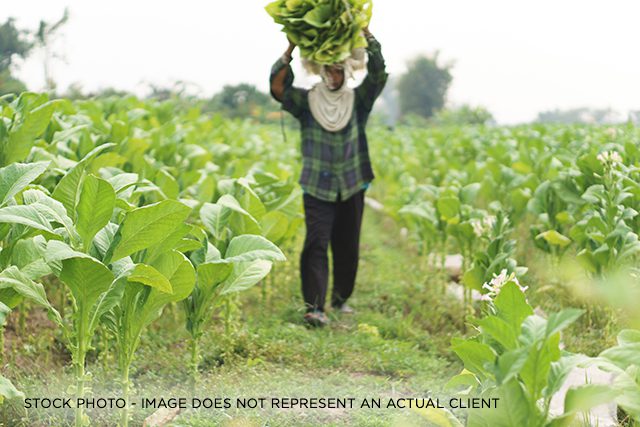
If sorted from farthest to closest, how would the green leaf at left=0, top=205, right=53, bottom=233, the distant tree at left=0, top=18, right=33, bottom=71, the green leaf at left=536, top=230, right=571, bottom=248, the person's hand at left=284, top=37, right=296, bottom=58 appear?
the distant tree at left=0, top=18, right=33, bottom=71 → the green leaf at left=536, top=230, right=571, bottom=248 → the person's hand at left=284, top=37, right=296, bottom=58 → the green leaf at left=0, top=205, right=53, bottom=233

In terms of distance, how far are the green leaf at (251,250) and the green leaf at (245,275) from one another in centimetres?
12

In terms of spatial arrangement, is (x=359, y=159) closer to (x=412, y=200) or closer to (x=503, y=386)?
(x=412, y=200)

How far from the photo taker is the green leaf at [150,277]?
102 inches

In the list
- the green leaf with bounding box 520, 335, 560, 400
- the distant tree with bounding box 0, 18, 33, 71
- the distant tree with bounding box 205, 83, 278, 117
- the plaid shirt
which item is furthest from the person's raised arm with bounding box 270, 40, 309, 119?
the distant tree with bounding box 205, 83, 278, 117

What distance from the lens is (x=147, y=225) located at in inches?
103

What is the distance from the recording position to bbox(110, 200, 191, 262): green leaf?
2596mm

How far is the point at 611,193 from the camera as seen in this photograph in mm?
4219

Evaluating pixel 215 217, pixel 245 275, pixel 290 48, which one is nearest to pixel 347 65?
pixel 290 48

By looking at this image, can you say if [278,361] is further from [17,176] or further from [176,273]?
[17,176]

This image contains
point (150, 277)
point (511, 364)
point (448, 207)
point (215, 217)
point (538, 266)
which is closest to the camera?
point (511, 364)

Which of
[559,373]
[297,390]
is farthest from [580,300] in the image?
[559,373]

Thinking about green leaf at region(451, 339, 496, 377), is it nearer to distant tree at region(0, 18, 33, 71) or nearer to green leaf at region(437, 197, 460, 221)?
green leaf at region(437, 197, 460, 221)

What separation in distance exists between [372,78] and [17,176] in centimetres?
254

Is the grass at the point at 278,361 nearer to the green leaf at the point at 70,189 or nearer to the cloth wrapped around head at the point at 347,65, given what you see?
the green leaf at the point at 70,189
